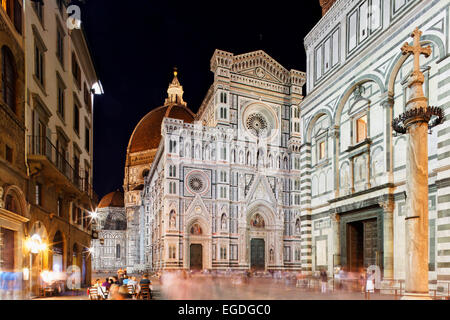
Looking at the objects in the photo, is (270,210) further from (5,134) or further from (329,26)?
(5,134)

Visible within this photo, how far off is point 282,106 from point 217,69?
9.92 m

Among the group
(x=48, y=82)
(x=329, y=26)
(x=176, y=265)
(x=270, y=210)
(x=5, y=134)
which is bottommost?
(x=176, y=265)

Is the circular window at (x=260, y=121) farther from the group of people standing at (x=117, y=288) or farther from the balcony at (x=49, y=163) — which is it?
the group of people standing at (x=117, y=288)

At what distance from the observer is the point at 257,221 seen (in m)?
46.4

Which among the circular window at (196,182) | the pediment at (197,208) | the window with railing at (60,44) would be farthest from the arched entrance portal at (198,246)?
the window with railing at (60,44)

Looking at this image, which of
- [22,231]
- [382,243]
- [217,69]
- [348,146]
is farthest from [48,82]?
[217,69]

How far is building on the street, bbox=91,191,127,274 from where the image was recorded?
7075 cm

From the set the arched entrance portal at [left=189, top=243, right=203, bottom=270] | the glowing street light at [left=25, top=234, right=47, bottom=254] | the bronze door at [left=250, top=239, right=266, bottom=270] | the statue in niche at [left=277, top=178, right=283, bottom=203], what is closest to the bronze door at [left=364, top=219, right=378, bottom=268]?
the glowing street light at [left=25, top=234, right=47, bottom=254]

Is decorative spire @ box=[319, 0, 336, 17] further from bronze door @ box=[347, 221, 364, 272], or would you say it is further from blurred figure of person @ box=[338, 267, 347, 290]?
blurred figure of person @ box=[338, 267, 347, 290]

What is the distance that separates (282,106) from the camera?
49312mm

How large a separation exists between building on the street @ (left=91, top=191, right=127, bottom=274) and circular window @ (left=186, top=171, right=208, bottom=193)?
31905 mm

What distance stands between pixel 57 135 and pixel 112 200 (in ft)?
220

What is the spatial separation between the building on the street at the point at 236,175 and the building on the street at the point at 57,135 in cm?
1813

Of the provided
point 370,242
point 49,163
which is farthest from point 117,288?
point 370,242
